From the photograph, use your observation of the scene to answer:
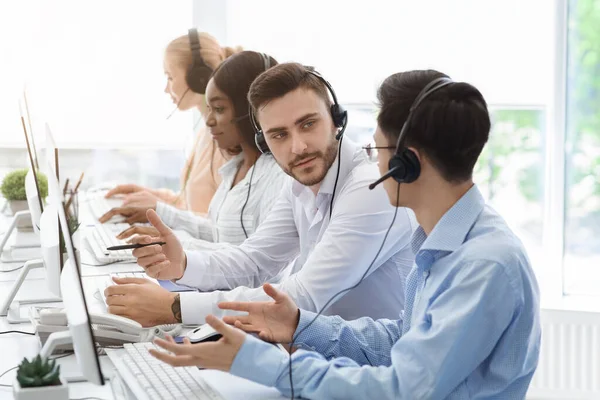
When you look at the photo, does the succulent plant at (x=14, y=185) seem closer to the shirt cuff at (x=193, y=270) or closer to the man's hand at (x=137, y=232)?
the man's hand at (x=137, y=232)

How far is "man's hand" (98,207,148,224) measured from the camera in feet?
9.55

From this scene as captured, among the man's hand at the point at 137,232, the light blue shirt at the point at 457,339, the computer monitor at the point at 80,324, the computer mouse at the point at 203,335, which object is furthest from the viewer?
the man's hand at the point at 137,232

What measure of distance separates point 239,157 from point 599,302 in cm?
174

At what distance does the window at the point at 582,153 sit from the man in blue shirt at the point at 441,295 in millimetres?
2247

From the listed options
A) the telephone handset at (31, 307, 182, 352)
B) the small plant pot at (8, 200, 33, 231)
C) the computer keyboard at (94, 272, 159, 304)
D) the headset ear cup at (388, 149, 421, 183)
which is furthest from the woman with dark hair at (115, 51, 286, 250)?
the headset ear cup at (388, 149, 421, 183)

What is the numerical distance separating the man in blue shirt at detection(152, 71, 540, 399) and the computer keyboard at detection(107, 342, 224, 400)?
5 centimetres

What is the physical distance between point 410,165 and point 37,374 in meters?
0.63

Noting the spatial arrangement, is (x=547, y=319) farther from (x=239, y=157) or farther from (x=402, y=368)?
(x=402, y=368)

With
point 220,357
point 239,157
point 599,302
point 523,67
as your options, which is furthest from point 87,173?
point 220,357

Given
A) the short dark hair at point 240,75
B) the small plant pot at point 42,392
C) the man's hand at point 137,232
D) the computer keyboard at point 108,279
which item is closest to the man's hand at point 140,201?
the man's hand at point 137,232

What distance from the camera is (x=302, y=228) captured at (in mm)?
2037

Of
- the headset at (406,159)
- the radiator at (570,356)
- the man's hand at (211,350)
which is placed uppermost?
the headset at (406,159)

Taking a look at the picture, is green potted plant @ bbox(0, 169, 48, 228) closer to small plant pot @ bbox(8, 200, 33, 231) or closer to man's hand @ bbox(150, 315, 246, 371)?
small plant pot @ bbox(8, 200, 33, 231)

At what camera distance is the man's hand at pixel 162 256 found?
1.91 meters
